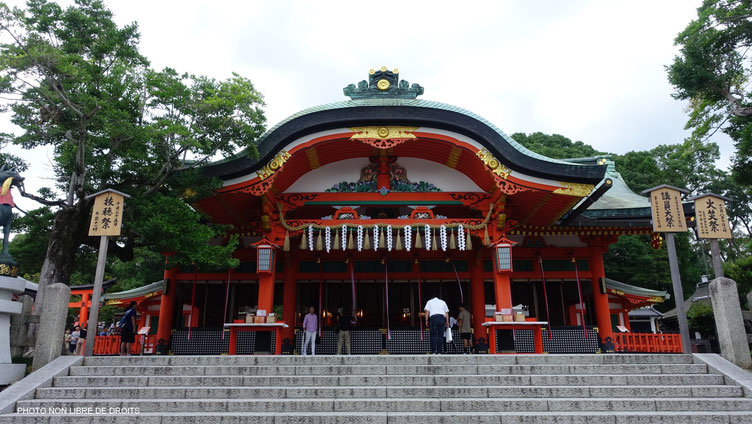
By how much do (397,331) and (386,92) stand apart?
6.82 metres

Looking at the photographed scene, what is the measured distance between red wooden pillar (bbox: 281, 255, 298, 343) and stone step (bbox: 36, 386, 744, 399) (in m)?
6.42

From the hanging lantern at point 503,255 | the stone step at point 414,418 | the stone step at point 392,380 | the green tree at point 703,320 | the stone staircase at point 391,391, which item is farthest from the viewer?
the green tree at point 703,320

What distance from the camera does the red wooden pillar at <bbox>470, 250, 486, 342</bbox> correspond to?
44.5 ft

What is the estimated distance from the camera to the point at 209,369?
7.29 metres

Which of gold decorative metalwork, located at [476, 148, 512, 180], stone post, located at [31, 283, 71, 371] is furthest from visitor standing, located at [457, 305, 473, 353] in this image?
stone post, located at [31, 283, 71, 371]

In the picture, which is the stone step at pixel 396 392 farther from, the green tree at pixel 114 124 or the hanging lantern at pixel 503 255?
the hanging lantern at pixel 503 255

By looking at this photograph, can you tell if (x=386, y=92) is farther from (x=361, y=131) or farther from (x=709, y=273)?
(x=709, y=273)

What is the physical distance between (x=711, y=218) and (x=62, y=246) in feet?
41.8

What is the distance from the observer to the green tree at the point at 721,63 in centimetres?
1311

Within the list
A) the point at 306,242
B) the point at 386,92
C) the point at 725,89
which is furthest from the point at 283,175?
the point at 725,89

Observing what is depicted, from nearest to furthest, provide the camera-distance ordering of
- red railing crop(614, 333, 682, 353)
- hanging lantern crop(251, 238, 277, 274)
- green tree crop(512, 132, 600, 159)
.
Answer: hanging lantern crop(251, 238, 277, 274) < red railing crop(614, 333, 682, 353) < green tree crop(512, 132, 600, 159)

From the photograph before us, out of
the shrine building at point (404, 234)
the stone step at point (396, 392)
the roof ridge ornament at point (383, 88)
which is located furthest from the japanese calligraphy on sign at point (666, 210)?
the roof ridge ornament at point (383, 88)

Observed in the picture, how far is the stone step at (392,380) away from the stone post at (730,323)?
3.59ft

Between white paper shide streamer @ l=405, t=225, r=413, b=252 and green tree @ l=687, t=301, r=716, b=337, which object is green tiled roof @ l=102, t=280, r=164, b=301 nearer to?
white paper shide streamer @ l=405, t=225, r=413, b=252
